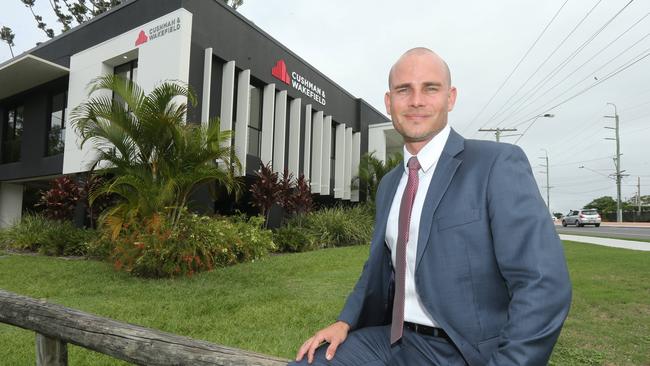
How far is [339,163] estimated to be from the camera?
61.9ft

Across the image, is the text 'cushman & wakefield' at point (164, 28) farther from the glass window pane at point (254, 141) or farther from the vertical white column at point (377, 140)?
the vertical white column at point (377, 140)

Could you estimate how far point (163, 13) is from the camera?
11273mm

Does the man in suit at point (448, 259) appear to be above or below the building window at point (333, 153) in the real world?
below

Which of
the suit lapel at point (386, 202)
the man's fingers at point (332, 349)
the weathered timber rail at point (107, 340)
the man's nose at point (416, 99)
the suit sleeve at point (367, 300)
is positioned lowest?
the weathered timber rail at point (107, 340)

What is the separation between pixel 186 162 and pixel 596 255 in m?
9.38

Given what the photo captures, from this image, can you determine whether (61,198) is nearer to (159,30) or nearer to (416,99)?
(159,30)

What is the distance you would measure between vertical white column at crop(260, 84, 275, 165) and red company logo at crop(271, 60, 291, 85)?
1.67 feet

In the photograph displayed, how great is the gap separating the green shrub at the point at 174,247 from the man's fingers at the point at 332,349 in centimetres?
609

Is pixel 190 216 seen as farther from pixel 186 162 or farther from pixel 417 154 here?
pixel 417 154

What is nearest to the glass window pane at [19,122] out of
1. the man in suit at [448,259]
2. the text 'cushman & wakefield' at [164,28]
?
the text 'cushman & wakefield' at [164,28]

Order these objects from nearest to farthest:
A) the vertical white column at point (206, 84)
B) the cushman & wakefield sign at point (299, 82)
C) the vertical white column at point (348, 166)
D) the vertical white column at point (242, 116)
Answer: the vertical white column at point (206, 84)
the vertical white column at point (242, 116)
the cushman & wakefield sign at point (299, 82)
the vertical white column at point (348, 166)

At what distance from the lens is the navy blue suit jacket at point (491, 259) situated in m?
1.22

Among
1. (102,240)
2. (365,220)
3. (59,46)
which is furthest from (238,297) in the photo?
(59,46)

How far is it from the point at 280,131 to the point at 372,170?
5828mm
